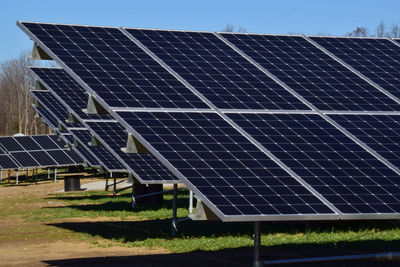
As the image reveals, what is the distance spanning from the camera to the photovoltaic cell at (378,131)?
12750 mm

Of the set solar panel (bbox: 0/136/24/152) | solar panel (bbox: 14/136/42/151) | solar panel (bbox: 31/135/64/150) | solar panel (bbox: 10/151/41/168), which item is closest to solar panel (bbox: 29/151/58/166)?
solar panel (bbox: 10/151/41/168)

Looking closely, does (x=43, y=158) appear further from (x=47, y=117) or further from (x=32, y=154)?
(x=47, y=117)

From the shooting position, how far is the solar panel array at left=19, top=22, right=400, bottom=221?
10859 mm

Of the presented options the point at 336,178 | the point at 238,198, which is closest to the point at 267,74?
the point at 336,178

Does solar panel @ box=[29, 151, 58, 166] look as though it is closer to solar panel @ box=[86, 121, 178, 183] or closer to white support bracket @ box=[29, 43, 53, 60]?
solar panel @ box=[86, 121, 178, 183]

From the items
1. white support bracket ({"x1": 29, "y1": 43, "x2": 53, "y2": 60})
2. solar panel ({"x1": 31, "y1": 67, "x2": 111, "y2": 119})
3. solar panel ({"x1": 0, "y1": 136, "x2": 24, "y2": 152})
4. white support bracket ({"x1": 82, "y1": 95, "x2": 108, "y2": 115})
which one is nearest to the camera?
white support bracket ({"x1": 82, "y1": 95, "x2": 108, "y2": 115})

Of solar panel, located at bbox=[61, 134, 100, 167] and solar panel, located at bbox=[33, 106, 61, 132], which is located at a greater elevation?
solar panel, located at bbox=[33, 106, 61, 132]

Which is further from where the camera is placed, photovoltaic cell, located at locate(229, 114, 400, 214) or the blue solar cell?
the blue solar cell

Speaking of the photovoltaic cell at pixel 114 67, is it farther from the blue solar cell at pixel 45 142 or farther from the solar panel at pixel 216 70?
the blue solar cell at pixel 45 142

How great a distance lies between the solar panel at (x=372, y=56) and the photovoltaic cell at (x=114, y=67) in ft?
Answer: 16.0

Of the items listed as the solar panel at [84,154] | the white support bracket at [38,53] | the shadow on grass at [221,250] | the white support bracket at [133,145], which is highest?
the white support bracket at [38,53]

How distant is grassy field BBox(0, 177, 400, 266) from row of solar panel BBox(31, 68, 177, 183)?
6.29 ft

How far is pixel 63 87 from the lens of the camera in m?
30.6

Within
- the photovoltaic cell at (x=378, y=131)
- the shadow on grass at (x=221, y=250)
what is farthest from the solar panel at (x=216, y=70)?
the shadow on grass at (x=221, y=250)
